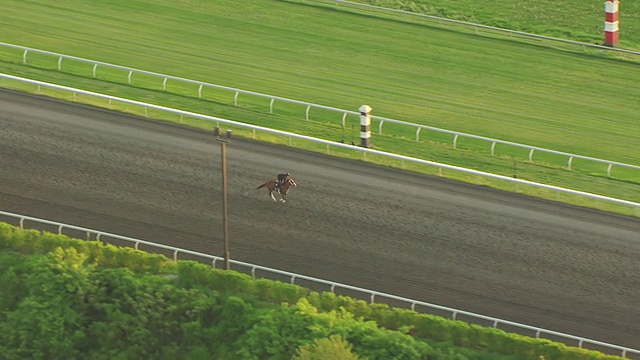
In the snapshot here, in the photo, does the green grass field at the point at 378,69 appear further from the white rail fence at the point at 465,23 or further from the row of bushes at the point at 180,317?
the row of bushes at the point at 180,317

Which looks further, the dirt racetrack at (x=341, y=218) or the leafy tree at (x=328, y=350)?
the dirt racetrack at (x=341, y=218)

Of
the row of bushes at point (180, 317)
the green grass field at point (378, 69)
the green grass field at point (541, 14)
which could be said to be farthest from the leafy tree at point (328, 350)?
the green grass field at point (541, 14)

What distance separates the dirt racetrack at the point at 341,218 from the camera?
97.0 ft

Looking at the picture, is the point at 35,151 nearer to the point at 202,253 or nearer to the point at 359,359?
the point at 202,253

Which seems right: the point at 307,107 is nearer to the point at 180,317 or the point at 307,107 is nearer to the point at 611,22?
the point at 180,317

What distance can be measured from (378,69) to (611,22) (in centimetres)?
669

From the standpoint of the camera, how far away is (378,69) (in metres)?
39.7

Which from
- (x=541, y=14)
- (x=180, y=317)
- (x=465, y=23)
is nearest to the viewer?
(x=180, y=317)

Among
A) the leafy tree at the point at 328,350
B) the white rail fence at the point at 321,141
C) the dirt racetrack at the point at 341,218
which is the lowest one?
the leafy tree at the point at 328,350

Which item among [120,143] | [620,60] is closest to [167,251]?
[120,143]

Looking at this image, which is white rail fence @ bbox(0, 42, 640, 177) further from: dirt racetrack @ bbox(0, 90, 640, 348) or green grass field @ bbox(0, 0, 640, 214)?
dirt racetrack @ bbox(0, 90, 640, 348)

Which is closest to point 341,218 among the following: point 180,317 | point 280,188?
point 280,188

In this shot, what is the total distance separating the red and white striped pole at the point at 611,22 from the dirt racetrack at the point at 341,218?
1058 centimetres

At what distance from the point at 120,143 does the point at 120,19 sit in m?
8.78
